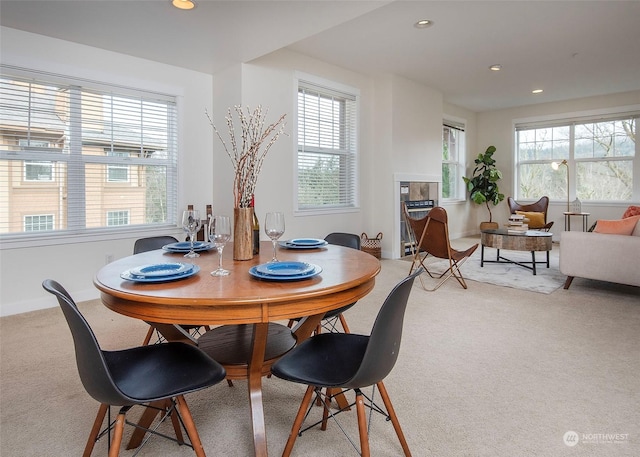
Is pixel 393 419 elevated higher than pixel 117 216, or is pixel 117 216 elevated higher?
pixel 117 216

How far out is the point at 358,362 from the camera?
1.43m

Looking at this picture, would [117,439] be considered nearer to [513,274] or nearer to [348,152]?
[513,274]

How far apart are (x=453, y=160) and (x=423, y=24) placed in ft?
14.7

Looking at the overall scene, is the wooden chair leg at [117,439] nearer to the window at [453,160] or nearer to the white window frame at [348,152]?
the white window frame at [348,152]

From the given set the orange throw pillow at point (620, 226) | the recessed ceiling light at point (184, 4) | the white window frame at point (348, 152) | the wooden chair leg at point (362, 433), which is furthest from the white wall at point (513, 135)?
the wooden chair leg at point (362, 433)

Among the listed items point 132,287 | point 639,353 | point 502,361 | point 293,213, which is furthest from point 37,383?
point 639,353

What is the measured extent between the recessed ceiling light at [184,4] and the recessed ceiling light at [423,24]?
220cm

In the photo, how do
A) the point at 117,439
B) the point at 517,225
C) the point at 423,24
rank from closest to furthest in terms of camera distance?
the point at 117,439
the point at 423,24
the point at 517,225

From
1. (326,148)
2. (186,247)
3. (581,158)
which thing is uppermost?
(581,158)

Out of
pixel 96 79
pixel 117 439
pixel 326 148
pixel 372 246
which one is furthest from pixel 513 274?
pixel 96 79

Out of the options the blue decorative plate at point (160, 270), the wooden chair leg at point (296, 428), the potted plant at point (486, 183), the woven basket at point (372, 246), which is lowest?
the wooden chair leg at point (296, 428)

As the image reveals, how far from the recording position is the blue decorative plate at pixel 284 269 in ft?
4.59

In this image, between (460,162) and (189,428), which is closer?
(189,428)

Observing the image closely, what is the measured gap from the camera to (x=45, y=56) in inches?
134
